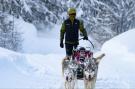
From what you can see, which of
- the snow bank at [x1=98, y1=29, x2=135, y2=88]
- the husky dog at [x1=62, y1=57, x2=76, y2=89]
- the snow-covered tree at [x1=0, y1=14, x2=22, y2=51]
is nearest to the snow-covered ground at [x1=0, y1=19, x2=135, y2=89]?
the snow bank at [x1=98, y1=29, x2=135, y2=88]

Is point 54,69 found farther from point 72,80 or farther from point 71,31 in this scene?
point 72,80

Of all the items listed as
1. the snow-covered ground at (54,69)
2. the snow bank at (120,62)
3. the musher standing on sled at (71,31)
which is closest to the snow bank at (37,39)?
the snow bank at (120,62)

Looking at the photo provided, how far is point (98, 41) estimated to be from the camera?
44375 millimetres

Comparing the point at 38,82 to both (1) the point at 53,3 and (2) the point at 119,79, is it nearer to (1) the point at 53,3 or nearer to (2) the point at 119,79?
(2) the point at 119,79

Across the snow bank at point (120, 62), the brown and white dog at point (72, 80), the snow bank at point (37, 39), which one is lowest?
the snow bank at point (37, 39)

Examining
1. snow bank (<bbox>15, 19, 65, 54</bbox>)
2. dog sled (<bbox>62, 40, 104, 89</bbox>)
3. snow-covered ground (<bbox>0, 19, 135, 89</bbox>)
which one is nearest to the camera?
dog sled (<bbox>62, 40, 104, 89</bbox>)

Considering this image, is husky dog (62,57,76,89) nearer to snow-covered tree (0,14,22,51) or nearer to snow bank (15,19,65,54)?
snow-covered tree (0,14,22,51)

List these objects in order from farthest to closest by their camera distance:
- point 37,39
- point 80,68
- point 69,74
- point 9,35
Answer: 1. point 37,39
2. point 9,35
3. point 80,68
4. point 69,74

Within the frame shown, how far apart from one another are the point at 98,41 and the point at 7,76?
31.3 m

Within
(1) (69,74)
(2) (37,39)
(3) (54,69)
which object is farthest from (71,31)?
(2) (37,39)

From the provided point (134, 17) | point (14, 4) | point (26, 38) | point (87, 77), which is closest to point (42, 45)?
point (26, 38)

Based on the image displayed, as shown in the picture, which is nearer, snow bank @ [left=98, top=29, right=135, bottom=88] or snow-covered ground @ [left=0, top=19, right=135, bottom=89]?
snow-covered ground @ [left=0, top=19, right=135, bottom=89]

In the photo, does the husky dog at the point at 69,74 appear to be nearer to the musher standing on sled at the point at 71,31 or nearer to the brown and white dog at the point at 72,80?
the brown and white dog at the point at 72,80

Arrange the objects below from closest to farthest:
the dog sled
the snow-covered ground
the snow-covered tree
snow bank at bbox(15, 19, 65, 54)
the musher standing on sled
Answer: the dog sled, the musher standing on sled, the snow-covered ground, the snow-covered tree, snow bank at bbox(15, 19, 65, 54)
